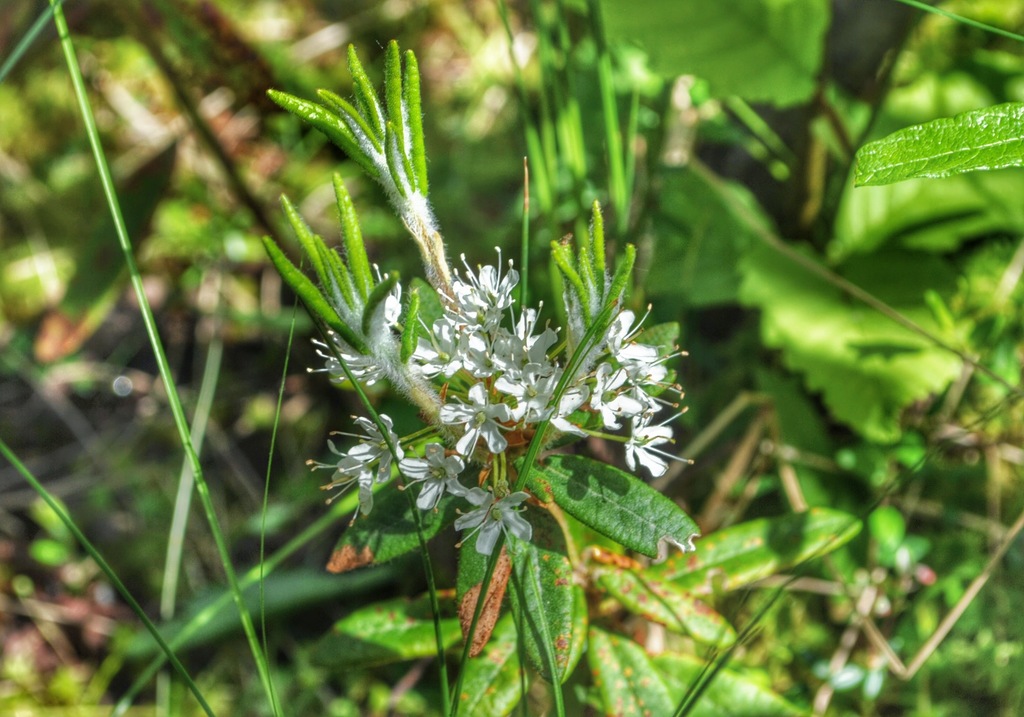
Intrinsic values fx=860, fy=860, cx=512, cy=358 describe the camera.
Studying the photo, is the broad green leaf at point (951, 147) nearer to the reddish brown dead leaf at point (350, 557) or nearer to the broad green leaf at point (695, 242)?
the reddish brown dead leaf at point (350, 557)

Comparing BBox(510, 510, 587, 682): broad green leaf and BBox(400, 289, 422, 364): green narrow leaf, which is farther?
BBox(510, 510, 587, 682): broad green leaf

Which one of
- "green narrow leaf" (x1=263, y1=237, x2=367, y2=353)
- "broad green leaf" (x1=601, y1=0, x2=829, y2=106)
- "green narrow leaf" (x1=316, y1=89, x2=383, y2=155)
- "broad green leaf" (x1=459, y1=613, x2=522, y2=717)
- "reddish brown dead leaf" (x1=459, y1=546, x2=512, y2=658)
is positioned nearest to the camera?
"green narrow leaf" (x1=263, y1=237, x2=367, y2=353)

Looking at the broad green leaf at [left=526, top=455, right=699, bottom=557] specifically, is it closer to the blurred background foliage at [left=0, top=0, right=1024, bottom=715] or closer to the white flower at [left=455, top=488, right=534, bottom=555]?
the white flower at [left=455, top=488, right=534, bottom=555]

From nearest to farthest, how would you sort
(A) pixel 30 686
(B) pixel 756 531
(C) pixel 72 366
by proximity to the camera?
(B) pixel 756 531, (A) pixel 30 686, (C) pixel 72 366

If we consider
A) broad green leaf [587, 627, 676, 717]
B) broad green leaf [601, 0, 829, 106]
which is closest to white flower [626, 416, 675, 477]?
broad green leaf [587, 627, 676, 717]

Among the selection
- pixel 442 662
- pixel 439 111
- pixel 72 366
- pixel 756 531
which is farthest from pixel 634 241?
pixel 72 366

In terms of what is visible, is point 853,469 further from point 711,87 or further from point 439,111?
point 439,111

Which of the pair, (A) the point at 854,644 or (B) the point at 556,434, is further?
(A) the point at 854,644
